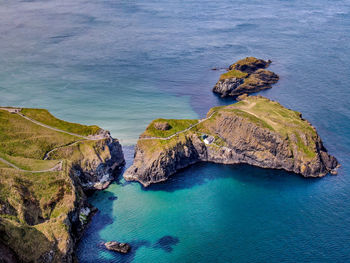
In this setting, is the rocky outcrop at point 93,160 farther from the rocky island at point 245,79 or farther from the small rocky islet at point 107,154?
the rocky island at point 245,79

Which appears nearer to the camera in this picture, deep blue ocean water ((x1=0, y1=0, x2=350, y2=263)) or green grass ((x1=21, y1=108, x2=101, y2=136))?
deep blue ocean water ((x1=0, y1=0, x2=350, y2=263))

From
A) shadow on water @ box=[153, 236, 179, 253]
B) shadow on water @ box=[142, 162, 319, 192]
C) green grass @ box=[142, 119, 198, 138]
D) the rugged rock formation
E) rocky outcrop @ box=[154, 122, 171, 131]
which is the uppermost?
rocky outcrop @ box=[154, 122, 171, 131]

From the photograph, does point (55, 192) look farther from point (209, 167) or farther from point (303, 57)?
point (303, 57)

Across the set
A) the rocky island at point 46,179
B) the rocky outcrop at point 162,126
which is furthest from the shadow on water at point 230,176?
the rocky island at point 46,179

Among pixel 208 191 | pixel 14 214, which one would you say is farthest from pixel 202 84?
pixel 14 214

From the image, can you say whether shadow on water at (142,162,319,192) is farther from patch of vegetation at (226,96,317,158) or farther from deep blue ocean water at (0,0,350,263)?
patch of vegetation at (226,96,317,158)

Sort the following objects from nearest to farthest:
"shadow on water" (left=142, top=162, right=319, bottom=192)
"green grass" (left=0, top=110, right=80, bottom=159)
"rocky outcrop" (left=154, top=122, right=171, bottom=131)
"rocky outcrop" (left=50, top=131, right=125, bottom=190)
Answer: "green grass" (left=0, top=110, right=80, bottom=159), "rocky outcrop" (left=50, top=131, right=125, bottom=190), "shadow on water" (left=142, top=162, right=319, bottom=192), "rocky outcrop" (left=154, top=122, right=171, bottom=131)

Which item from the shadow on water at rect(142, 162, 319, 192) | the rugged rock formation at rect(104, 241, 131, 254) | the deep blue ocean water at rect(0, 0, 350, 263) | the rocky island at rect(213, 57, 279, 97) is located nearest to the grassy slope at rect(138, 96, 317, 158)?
the shadow on water at rect(142, 162, 319, 192)

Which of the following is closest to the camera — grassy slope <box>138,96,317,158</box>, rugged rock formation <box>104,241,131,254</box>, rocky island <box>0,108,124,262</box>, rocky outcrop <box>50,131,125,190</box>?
rocky island <box>0,108,124,262</box>
